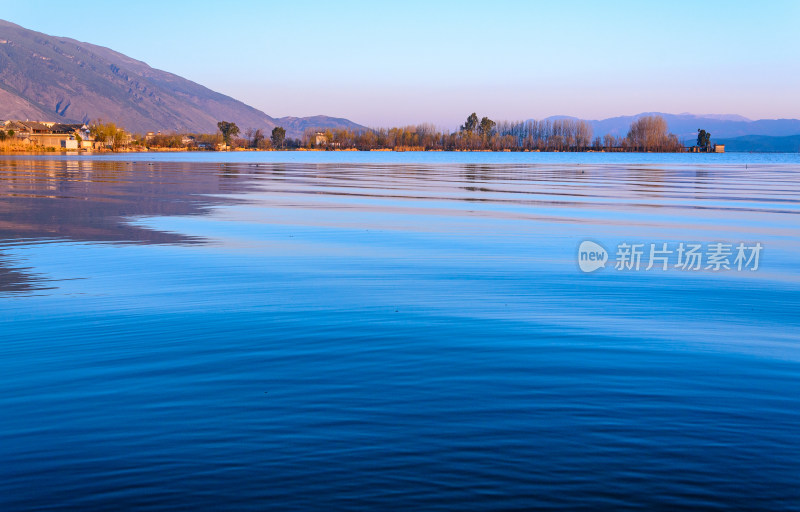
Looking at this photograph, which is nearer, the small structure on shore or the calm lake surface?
the calm lake surface

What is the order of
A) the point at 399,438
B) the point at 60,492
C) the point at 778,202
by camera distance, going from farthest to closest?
1. the point at 778,202
2. the point at 399,438
3. the point at 60,492

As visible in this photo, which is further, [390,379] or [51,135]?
[51,135]

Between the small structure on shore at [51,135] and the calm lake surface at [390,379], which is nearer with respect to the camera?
the calm lake surface at [390,379]

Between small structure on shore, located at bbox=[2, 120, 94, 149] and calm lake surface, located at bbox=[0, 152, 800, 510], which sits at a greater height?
small structure on shore, located at bbox=[2, 120, 94, 149]

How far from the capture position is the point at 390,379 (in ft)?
22.5

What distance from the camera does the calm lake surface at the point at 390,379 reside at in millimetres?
4793

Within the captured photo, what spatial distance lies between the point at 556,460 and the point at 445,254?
971 centimetres

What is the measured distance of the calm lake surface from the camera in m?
4.79

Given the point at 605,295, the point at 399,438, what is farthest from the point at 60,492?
the point at 605,295

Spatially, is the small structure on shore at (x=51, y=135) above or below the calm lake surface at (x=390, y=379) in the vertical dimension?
above

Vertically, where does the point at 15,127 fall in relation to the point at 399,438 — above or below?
above

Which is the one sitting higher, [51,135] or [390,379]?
[51,135]

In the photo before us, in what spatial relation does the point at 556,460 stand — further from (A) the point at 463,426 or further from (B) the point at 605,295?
(B) the point at 605,295

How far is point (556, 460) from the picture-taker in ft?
16.9
